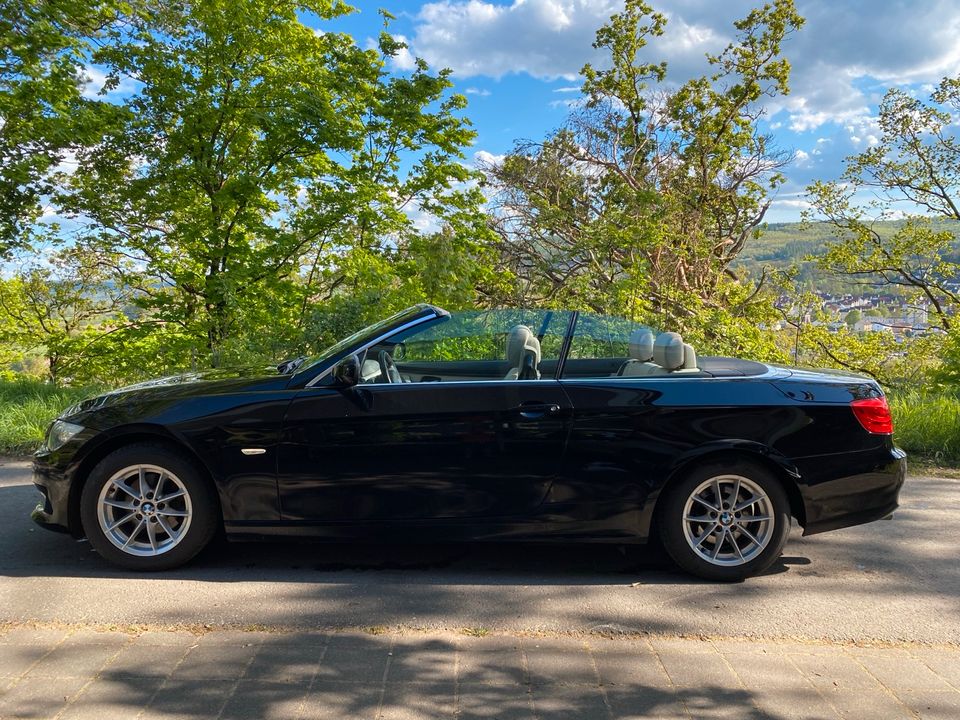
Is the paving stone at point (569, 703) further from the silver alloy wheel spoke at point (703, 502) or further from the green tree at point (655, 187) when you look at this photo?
the green tree at point (655, 187)

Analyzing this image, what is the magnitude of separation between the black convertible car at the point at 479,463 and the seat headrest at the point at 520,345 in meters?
0.14

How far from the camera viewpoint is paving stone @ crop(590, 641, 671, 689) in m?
2.83

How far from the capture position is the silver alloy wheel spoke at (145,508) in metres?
3.92

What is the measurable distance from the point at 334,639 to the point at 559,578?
1.33 meters

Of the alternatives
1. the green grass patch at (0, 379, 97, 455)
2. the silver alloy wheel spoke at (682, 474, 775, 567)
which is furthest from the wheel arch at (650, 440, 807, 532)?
the green grass patch at (0, 379, 97, 455)

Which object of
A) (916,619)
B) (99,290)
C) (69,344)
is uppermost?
(99,290)

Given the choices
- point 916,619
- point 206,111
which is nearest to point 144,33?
point 206,111

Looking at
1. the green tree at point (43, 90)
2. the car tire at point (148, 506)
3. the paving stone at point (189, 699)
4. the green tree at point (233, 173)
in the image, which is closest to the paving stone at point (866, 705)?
the paving stone at point (189, 699)

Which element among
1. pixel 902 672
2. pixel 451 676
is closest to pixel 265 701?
pixel 451 676

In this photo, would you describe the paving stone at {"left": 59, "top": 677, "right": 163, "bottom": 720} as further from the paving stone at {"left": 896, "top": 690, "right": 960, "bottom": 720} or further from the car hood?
the paving stone at {"left": 896, "top": 690, "right": 960, "bottom": 720}

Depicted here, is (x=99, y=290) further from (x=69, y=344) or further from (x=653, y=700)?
(x=653, y=700)

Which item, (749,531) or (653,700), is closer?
(653,700)

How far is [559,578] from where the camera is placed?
12.9 ft

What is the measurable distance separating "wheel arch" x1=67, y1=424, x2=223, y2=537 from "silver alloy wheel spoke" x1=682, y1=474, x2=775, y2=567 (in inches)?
102
